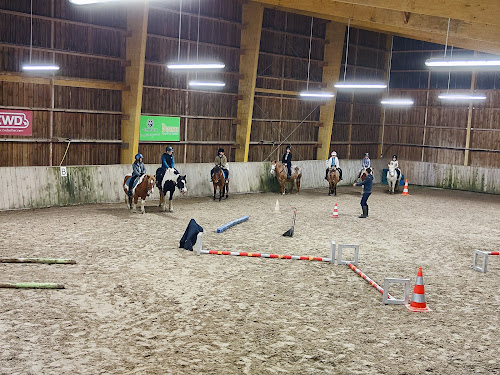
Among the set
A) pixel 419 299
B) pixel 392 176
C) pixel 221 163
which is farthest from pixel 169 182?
pixel 392 176

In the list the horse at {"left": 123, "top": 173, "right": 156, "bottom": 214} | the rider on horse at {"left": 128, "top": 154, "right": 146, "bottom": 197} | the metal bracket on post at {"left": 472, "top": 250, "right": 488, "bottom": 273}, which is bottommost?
the metal bracket on post at {"left": 472, "top": 250, "right": 488, "bottom": 273}

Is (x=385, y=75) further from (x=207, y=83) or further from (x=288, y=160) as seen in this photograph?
(x=207, y=83)

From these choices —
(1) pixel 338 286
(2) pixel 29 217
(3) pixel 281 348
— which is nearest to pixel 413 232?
(1) pixel 338 286

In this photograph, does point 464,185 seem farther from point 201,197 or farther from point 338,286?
point 338,286

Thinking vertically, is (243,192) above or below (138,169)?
below

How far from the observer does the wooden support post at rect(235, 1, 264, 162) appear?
80.0 ft

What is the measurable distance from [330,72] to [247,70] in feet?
18.8

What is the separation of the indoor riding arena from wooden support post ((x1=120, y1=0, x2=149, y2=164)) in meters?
0.07

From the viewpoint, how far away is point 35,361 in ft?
22.2

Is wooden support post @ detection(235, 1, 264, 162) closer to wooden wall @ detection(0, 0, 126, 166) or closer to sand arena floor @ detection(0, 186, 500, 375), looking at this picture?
wooden wall @ detection(0, 0, 126, 166)

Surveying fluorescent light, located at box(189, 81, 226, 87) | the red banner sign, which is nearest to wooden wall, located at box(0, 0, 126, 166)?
the red banner sign

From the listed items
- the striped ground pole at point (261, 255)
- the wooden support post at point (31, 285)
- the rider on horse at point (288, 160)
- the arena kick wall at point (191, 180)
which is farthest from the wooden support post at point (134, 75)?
the wooden support post at point (31, 285)

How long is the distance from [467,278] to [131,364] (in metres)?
7.61

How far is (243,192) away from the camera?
79.4 ft
